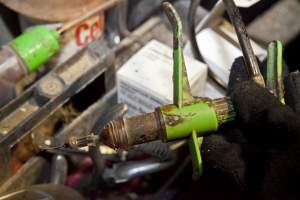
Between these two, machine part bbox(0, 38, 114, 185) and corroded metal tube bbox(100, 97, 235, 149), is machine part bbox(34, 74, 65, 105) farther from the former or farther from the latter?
corroded metal tube bbox(100, 97, 235, 149)

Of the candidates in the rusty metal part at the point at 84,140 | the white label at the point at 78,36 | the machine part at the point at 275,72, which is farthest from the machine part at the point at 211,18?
the rusty metal part at the point at 84,140

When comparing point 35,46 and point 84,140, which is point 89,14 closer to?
point 35,46

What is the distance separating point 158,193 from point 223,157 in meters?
0.27

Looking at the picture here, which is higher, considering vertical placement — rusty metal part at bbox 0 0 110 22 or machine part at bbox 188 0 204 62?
rusty metal part at bbox 0 0 110 22

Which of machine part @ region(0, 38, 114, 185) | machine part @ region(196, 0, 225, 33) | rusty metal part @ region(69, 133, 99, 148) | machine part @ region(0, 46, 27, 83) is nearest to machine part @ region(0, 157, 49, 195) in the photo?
machine part @ region(0, 38, 114, 185)

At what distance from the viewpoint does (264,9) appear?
0.79 m

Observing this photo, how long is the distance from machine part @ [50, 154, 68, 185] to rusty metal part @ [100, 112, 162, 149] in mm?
251

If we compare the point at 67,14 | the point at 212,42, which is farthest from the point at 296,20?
Answer: the point at 67,14

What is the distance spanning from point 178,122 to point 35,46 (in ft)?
0.99

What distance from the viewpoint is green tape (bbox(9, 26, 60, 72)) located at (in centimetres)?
61

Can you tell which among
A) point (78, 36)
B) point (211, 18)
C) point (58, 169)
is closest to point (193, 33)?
point (211, 18)

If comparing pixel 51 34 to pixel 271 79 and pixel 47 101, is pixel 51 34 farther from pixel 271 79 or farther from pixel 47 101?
pixel 271 79

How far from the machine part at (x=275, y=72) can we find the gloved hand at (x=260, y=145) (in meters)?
0.01

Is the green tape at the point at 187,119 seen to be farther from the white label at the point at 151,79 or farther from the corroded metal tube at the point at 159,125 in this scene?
the white label at the point at 151,79
